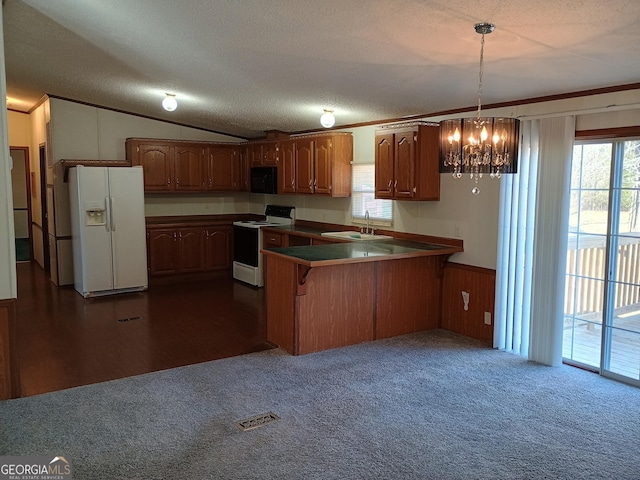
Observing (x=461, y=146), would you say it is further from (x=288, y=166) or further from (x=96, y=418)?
(x=288, y=166)

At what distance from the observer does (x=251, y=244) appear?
24.8 feet

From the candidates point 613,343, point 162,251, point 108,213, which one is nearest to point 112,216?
point 108,213

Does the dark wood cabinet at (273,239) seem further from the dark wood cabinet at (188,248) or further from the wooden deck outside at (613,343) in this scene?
the wooden deck outside at (613,343)

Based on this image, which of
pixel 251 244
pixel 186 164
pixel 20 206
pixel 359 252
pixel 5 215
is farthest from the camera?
pixel 20 206

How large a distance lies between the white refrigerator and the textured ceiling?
1.27 m

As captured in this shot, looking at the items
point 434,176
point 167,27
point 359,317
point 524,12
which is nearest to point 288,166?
point 434,176

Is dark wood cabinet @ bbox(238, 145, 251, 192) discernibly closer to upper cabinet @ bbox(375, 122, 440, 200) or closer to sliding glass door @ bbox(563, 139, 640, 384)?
upper cabinet @ bbox(375, 122, 440, 200)

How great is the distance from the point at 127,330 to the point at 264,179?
3282 mm

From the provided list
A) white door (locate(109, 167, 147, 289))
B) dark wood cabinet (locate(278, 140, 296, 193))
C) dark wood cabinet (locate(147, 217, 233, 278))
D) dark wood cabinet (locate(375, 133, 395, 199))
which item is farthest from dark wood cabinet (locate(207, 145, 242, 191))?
dark wood cabinet (locate(375, 133, 395, 199))

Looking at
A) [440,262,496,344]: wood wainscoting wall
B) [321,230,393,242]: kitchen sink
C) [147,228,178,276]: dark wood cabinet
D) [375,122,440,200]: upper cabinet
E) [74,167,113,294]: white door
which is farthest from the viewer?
[147,228,178,276]: dark wood cabinet

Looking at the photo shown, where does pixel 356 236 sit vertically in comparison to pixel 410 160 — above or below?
below

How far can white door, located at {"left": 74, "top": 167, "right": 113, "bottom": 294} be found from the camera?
6.77m

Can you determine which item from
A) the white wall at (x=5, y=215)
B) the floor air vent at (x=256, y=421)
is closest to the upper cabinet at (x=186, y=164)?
the white wall at (x=5, y=215)

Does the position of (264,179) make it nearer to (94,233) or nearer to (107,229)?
(107,229)
